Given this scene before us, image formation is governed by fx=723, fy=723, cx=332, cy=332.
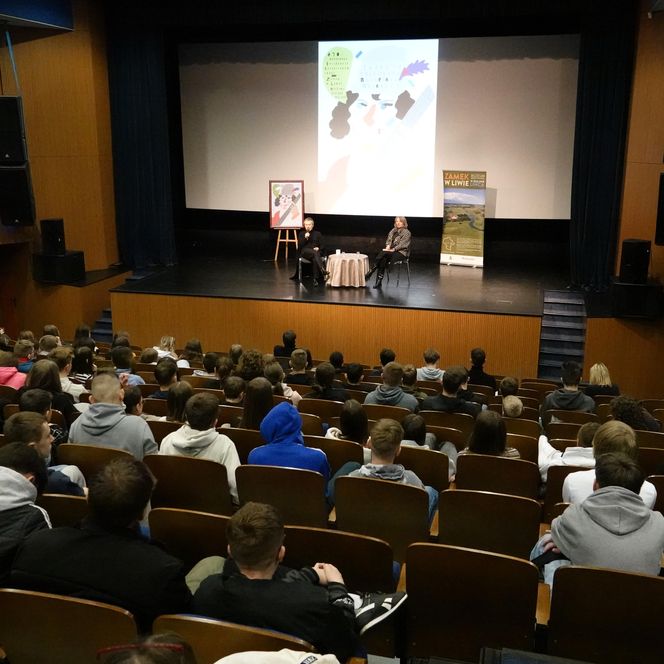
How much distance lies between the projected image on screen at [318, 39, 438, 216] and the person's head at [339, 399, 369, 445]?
907 centimetres

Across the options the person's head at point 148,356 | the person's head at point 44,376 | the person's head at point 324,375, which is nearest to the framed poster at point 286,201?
the person's head at point 148,356

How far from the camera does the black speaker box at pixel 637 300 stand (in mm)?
9117

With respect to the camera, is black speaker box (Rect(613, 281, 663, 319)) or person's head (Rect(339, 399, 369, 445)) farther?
black speaker box (Rect(613, 281, 663, 319))

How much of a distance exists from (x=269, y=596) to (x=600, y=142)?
409 inches

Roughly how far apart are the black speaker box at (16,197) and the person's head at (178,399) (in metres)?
7.22

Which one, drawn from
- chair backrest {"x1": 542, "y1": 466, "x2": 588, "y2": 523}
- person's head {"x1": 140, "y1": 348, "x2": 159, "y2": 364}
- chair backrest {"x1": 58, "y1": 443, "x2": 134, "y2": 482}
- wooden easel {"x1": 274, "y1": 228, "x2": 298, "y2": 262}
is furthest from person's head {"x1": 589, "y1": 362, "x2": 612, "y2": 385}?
wooden easel {"x1": 274, "y1": 228, "x2": 298, "y2": 262}

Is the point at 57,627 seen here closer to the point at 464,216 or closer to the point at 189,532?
the point at 189,532

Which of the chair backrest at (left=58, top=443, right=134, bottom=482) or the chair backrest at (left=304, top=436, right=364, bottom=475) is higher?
the chair backrest at (left=58, top=443, right=134, bottom=482)

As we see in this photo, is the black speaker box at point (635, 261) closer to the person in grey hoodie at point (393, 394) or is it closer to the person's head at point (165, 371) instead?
the person in grey hoodie at point (393, 394)

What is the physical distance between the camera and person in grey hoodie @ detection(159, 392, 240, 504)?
3822 millimetres

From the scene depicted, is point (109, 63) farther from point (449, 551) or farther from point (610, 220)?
point (449, 551)

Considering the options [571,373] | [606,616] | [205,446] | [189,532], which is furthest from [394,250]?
[606,616]

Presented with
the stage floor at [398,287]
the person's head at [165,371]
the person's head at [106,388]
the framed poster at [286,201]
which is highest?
the framed poster at [286,201]

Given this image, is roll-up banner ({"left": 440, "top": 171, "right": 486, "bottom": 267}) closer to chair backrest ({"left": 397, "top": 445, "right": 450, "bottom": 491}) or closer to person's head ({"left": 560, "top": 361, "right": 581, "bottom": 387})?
person's head ({"left": 560, "top": 361, "right": 581, "bottom": 387})
